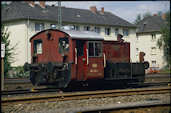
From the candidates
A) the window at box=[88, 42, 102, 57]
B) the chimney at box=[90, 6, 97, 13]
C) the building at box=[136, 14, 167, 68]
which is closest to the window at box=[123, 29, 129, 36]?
the chimney at box=[90, 6, 97, 13]

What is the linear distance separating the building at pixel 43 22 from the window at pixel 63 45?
25952 millimetres

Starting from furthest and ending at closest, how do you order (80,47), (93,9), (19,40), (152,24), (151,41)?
(152,24)
(151,41)
(93,9)
(19,40)
(80,47)

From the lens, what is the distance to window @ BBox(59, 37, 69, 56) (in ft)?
45.1

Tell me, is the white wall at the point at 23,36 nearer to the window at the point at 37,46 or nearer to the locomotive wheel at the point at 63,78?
the window at the point at 37,46

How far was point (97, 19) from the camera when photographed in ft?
160

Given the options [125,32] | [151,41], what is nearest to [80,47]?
[125,32]

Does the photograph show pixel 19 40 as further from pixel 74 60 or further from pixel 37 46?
pixel 74 60

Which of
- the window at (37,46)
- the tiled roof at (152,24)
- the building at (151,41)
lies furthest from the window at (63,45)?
the tiled roof at (152,24)

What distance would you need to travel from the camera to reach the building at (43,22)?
40625 mm

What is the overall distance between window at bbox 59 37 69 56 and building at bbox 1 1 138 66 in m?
26.0

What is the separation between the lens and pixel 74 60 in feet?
43.8

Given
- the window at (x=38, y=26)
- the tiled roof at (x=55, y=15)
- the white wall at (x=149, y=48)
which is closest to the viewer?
the window at (x=38, y=26)

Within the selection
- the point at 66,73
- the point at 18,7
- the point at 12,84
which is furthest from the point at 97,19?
the point at 66,73

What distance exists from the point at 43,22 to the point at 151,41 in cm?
2587
